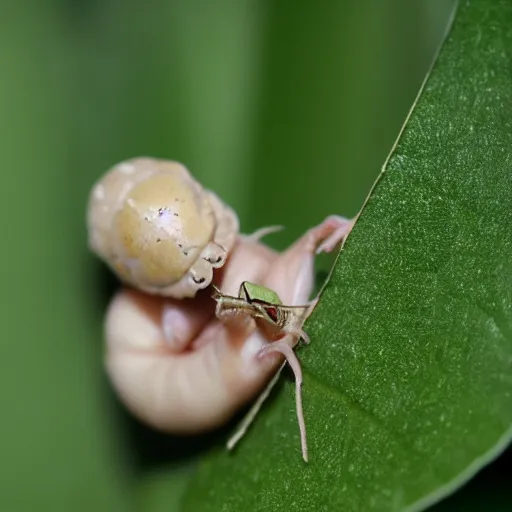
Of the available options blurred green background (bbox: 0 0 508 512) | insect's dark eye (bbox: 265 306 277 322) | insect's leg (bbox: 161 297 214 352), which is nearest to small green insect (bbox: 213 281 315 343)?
insect's dark eye (bbox: 265 306 277 322)

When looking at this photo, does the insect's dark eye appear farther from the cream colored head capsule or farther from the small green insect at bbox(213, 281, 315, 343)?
the cream colored head capsule

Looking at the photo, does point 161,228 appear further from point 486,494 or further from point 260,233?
point 486,494

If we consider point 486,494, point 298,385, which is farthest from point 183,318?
point 486,494

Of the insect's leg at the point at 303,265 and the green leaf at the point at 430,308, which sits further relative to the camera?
A: the insect's leg at the point at 303,265

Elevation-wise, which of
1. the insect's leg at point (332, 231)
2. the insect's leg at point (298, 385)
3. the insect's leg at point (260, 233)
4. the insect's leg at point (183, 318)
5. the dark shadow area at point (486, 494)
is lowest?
the dark shadow area at point (486, 494)

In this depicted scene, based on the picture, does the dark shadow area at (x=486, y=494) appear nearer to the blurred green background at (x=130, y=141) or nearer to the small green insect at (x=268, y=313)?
the small green insect at (x=268, y=313)

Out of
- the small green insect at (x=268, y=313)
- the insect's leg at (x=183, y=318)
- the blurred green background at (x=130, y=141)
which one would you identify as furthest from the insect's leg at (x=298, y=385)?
the blurred green background at (x=130, y=141)
